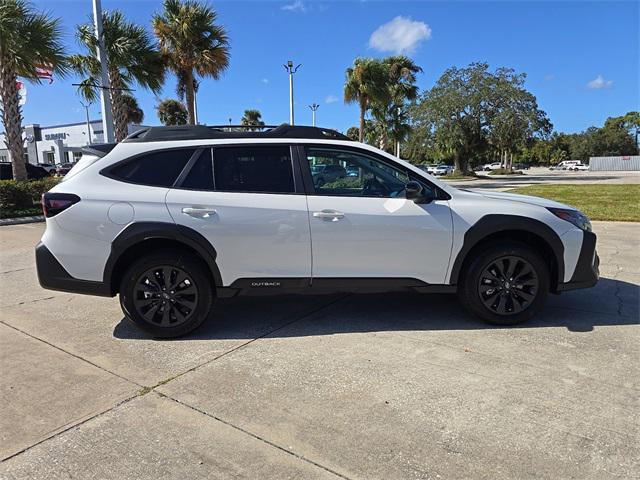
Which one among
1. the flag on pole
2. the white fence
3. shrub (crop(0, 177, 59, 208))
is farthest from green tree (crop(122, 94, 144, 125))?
the white fence

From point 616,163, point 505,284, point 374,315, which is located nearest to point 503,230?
point 505,284

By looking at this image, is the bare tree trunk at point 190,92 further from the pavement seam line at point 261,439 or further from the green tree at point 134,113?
the green tree at point 134,113

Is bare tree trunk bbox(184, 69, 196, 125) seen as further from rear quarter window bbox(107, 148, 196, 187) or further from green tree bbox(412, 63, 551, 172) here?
green tree bbox(412, 63, 551, 172)

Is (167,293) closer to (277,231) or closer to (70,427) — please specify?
(277,231)

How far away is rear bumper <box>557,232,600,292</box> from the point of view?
4.34 meters

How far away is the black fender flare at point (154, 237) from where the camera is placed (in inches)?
158

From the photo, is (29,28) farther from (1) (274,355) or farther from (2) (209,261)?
(1) (274,355)

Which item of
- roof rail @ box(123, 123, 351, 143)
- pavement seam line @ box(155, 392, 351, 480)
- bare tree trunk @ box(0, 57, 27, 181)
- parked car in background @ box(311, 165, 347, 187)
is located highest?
bare tree trunk @ box(0, 57, 27, 181)

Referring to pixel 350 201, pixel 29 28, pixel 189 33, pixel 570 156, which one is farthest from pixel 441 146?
pixel 570 156

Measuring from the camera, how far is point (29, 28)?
1366 centimetres

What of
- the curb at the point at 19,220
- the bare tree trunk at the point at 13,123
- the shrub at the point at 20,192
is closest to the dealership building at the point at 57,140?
the bare tree trunk at the point at 13,123

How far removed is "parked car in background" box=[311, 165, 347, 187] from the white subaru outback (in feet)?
0.10

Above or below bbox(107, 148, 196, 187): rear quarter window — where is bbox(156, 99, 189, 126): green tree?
above

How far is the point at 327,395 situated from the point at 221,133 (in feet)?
8.37
